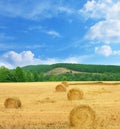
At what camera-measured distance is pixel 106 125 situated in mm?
18078

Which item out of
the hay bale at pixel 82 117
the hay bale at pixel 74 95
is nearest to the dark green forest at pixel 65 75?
the hay bale at pixel 74 95

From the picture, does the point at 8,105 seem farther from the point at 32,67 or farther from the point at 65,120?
the point at 32,67

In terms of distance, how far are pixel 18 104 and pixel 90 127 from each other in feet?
35.6

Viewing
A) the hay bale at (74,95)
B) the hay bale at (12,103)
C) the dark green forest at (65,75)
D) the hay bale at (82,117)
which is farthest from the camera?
the dark green forest at (65,75)

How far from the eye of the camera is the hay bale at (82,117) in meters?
19.3

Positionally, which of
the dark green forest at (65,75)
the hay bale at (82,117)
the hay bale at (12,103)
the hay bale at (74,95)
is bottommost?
the hay bale at (82,117)

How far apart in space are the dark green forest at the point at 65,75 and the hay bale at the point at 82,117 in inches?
3393

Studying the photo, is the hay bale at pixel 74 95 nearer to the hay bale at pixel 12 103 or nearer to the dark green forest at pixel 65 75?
the hay bale at pixel 12 103

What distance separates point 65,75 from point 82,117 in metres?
120

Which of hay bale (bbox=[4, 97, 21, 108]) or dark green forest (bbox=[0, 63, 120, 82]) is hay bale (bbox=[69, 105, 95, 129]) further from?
dark green forest (bbox=[0, 63, 120, 82])

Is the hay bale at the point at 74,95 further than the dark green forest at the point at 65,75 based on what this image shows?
No

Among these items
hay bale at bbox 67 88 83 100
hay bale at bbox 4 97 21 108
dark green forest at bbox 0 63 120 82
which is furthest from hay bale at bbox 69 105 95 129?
dark green forest at bbox 0 63 120 82

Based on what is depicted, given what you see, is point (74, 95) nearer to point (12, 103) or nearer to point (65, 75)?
point (12, 103)

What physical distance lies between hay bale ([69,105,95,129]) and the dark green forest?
3393 inches
